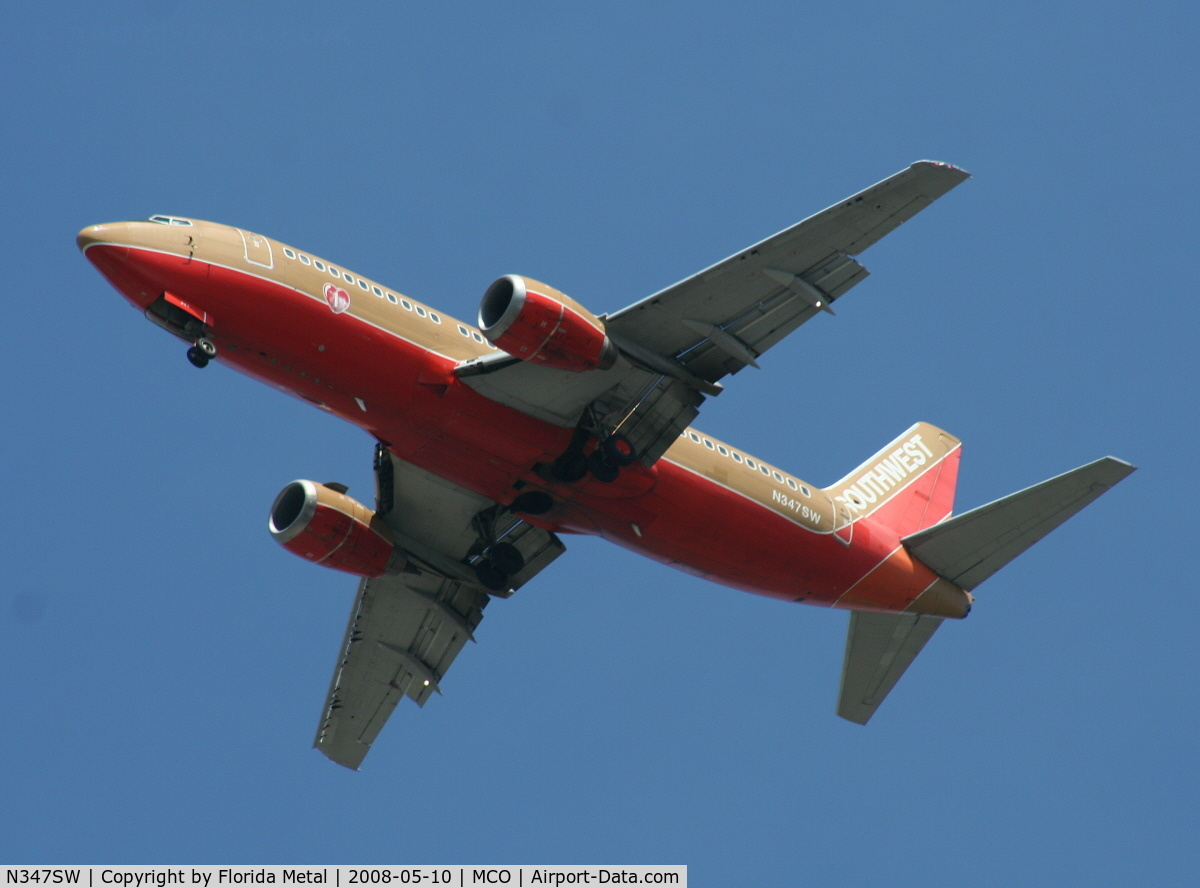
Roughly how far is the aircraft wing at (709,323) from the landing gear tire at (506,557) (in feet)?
20.7

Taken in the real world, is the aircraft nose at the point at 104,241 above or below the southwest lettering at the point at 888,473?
below

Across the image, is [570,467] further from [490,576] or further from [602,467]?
[490,576]

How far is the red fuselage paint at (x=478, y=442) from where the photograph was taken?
31.7 metres

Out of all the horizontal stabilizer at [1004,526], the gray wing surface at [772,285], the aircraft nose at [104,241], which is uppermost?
the gray wing surface at [772,285]

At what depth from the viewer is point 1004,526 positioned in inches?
1521

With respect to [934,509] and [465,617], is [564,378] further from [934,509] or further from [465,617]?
[934,509]

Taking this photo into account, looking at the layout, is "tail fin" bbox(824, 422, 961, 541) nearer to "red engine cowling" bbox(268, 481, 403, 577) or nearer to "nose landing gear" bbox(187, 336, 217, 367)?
"red engine cowling" bbox(268, 481, 403, 577)

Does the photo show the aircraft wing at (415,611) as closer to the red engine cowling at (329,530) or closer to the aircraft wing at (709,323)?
the red engine cowling at (329,530)

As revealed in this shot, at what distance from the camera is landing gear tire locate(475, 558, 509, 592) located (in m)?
40.8

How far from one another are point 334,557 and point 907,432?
720 inches

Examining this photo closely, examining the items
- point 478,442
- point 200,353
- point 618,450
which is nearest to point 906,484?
point 618,450

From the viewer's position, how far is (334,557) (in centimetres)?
3912

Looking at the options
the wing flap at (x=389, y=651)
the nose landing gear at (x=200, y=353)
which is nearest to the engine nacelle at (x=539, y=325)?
the nose landing gear at (x=200, y=353)

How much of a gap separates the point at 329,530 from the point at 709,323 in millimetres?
12178
